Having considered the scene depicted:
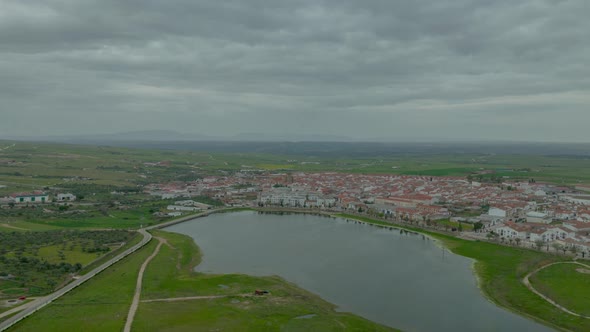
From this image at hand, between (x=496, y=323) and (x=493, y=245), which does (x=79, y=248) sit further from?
A: (x=493, y=245)

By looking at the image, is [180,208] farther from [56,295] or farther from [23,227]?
[56,295]

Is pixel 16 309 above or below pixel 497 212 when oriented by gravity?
below

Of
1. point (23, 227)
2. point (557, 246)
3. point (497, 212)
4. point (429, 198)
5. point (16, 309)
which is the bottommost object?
point (23, 227)

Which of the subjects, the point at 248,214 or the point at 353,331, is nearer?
the point at 353,331

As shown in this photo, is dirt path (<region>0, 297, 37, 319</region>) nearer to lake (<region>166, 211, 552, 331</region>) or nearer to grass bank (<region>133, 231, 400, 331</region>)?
grass bank (<region>133, 231, 400, 331</region>)

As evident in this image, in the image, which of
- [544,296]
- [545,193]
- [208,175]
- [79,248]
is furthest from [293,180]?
[544,296]

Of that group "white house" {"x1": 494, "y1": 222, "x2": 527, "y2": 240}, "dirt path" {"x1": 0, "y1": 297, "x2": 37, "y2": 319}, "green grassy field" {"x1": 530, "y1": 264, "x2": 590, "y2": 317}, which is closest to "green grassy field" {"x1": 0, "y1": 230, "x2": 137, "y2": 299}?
"dirt path" {"x1": 0, "y1": 297, "x2": 37, "y2": 319}

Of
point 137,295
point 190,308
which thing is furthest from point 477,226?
point 137,295
